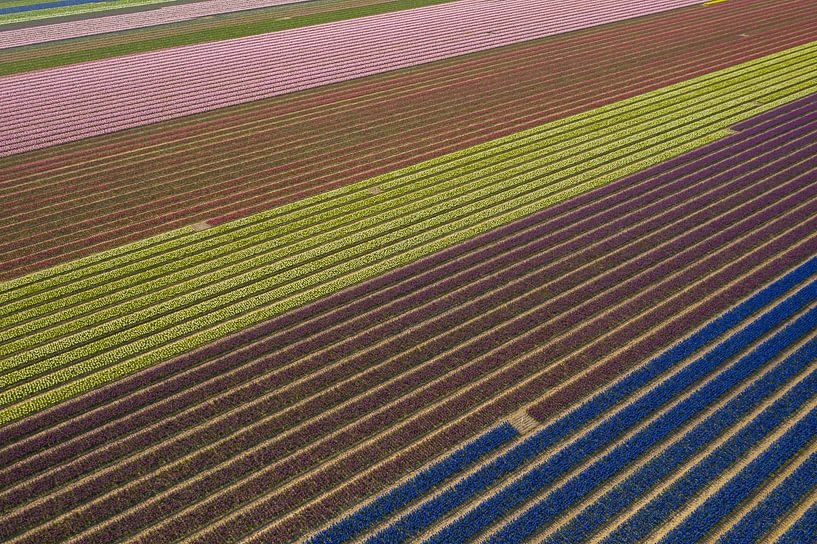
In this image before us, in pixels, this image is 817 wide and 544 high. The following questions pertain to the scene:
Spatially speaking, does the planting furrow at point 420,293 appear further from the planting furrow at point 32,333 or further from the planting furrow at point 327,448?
the planting furrow at point 32,333

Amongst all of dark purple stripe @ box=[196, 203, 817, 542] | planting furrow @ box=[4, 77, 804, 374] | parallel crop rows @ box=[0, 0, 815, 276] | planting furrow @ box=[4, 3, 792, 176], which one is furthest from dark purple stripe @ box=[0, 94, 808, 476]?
planting furrow @ box=[4, 3, 792, 176]

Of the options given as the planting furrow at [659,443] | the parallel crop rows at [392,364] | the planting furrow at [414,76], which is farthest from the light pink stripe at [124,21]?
the planting furrow at [659,443]

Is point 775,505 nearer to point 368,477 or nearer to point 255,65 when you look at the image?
point 368,477

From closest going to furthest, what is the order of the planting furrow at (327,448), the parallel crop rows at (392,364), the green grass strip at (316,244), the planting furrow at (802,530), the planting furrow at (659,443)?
the planting furrow at (802,530) < the planting furrow at (659,443) < the parallel crop rows at (392,364) < the planting furrow at (327,448) < the green grass strip at (316,244)

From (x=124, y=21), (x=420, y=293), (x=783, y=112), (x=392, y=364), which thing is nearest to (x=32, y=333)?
(x=392, y=364)

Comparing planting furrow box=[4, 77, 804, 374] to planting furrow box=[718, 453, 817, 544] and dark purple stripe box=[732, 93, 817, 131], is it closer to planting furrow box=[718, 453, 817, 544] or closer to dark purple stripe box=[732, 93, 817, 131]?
planting furrow box=[718, 453, 817, 544]

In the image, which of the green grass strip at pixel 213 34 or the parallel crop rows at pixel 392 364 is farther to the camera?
the green grass strip at pixel 213 34
